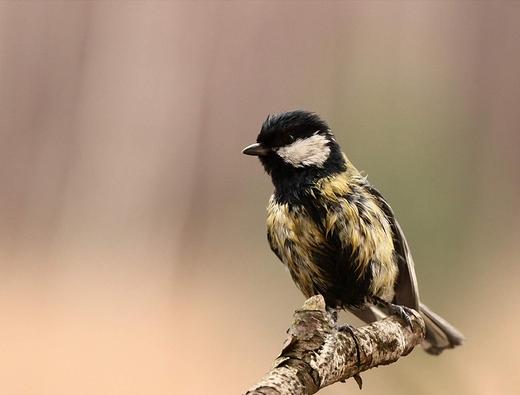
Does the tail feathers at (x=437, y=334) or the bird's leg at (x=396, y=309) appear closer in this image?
the bird's leg at (x=396, y=309)

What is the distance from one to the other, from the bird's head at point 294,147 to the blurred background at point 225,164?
304 mm

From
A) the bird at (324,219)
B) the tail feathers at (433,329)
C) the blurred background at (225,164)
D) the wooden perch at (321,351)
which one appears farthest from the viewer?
the blurred background at (225,164)

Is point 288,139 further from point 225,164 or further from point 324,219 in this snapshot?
point 225,164

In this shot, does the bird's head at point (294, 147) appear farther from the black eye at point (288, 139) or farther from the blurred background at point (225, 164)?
the blurred background at point (225, 164)

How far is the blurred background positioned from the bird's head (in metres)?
0.30

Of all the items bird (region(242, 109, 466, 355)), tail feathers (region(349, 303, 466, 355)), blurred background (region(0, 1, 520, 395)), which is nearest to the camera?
bird (region(242, 109, 466, 355))

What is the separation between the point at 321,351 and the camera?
787mm

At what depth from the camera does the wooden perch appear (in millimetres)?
690

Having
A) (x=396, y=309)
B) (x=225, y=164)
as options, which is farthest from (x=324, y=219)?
(x=225, y=164)

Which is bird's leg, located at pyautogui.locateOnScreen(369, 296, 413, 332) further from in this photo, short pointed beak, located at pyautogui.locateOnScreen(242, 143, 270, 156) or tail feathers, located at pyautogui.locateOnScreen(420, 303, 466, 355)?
short pointed beak, located at pyautogui.locateOnScreen(242, 143, 270, 156)

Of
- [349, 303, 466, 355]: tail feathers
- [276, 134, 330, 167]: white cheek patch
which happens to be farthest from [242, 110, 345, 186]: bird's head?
[349, 303, 466, 355]: tail feathers

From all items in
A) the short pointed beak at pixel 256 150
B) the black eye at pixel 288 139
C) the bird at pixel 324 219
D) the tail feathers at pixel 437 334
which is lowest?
the tail feathers at pixel 437 334

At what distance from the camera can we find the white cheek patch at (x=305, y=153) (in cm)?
112

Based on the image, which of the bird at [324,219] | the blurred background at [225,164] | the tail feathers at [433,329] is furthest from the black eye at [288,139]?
the tail feathers at [433,329]
